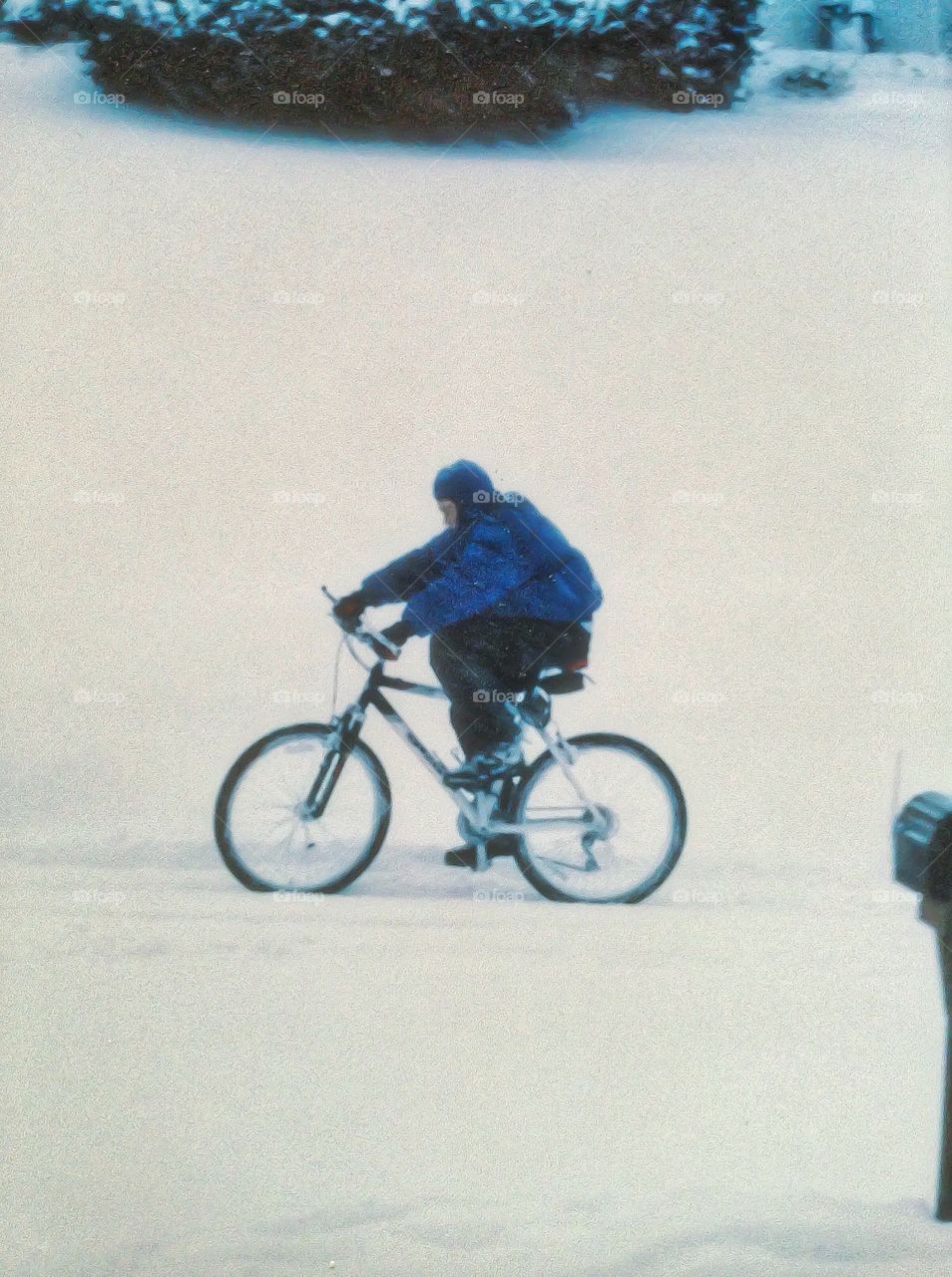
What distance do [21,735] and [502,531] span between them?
134 cm

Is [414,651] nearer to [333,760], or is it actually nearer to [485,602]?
[485,602]

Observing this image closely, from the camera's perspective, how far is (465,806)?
3297 millimetres

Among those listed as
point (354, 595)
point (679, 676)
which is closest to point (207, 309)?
point (354, 595)

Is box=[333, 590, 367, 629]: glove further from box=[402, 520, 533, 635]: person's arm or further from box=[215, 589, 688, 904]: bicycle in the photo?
box=[402, 520, 533, 635]: person's arm

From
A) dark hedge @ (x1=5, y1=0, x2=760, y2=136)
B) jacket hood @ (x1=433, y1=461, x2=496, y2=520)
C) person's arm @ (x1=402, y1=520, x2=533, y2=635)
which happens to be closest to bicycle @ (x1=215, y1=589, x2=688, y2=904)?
person's arm @ (x1=402, y1=520, x2=533, y2=635)

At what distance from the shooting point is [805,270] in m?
3.29

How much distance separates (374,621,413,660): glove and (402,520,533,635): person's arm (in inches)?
0.5

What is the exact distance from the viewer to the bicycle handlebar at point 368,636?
3.29 meters

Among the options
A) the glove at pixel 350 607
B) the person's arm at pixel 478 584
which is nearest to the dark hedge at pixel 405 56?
the person's arm at pixel 478 584

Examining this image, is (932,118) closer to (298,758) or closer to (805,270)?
(805,270)

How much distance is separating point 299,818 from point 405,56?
194 cm

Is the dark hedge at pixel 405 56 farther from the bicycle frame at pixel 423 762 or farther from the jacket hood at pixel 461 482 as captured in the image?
the bicycle frame at pixel 423 762

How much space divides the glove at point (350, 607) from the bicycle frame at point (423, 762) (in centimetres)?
14

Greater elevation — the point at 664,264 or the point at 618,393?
the point at 664,264
